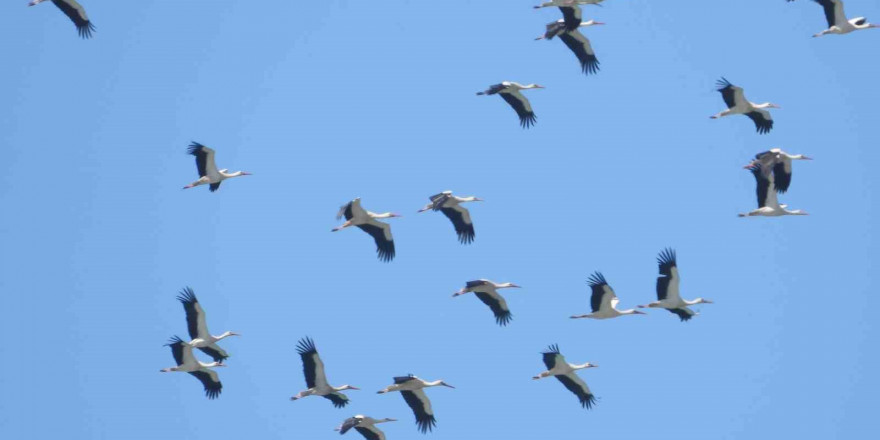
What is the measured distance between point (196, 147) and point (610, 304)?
886cm

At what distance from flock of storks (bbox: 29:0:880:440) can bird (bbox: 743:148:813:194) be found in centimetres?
2

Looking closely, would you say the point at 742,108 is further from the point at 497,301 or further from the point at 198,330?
the point at 198,330

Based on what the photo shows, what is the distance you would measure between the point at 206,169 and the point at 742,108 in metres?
10.7

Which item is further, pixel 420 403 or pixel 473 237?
pixel 473 237

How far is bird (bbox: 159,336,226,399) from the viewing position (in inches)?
1239

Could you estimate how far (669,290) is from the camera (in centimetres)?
3092

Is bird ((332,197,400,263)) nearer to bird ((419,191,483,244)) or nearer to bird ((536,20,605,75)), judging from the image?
bird ((419,191,483,244))

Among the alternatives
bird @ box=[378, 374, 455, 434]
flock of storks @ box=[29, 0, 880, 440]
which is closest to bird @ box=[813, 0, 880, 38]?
flock of storks @ box=[29, 0, 880, 440]

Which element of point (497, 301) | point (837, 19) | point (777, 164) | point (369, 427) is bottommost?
point (369, 427)

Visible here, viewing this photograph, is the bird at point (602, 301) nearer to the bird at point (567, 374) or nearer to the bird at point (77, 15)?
the bird at point (567, 374)

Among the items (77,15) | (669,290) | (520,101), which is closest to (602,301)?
(669,290)

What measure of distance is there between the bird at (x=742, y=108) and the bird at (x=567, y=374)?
226 inches

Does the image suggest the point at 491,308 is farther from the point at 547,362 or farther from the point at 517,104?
the point at 517,104

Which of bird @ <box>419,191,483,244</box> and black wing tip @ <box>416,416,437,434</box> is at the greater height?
bird @ <box>419,191,483,244</box>
